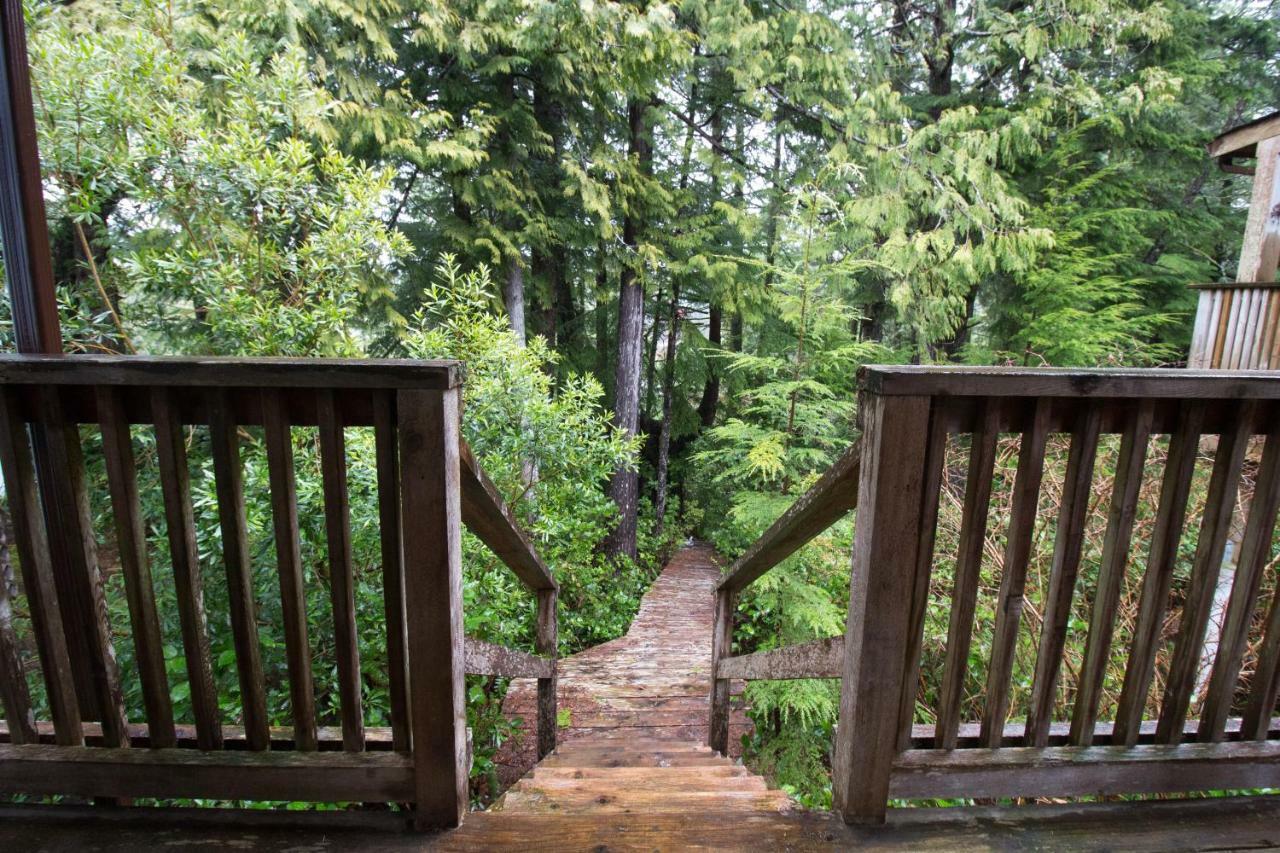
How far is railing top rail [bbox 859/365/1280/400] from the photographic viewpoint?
1.27m

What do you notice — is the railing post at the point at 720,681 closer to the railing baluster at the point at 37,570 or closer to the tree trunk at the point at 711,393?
the railing baluster at the point at 37,570

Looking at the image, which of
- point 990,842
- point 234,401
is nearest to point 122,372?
point 234,401

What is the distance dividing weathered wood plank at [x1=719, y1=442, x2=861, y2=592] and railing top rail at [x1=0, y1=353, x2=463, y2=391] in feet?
3.33

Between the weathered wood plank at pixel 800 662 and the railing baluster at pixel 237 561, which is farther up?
the railing baluster at pixel 237 561

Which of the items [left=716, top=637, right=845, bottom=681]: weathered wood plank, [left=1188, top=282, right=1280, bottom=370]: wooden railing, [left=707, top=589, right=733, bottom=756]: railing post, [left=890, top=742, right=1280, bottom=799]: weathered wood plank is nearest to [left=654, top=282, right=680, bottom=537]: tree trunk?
[left=1188, top=282, right=1280, bottom=370]: wooden railing

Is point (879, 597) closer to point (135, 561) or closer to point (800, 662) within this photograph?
point (800, 662)

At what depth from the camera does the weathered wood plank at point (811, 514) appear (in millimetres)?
1509

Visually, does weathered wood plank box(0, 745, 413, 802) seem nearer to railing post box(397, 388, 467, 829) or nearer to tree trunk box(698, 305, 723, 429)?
railing post box(397, 388, 467, 829)

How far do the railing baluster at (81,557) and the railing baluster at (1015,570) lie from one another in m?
2.14

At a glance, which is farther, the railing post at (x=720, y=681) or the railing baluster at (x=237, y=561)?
the railing post at (x=720, y=681)

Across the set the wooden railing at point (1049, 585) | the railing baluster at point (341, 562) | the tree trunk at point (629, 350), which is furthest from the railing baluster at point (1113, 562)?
the tree trunk at point (629, 350)

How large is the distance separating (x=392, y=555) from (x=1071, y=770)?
1.77 meters

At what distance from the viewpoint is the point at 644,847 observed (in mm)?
1405

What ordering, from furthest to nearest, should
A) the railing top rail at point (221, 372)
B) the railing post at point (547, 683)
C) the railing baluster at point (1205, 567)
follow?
the railing post at point (547, 683) < the railing baluster at point (1205, 567) < the railing top rail at point (221, 372)
